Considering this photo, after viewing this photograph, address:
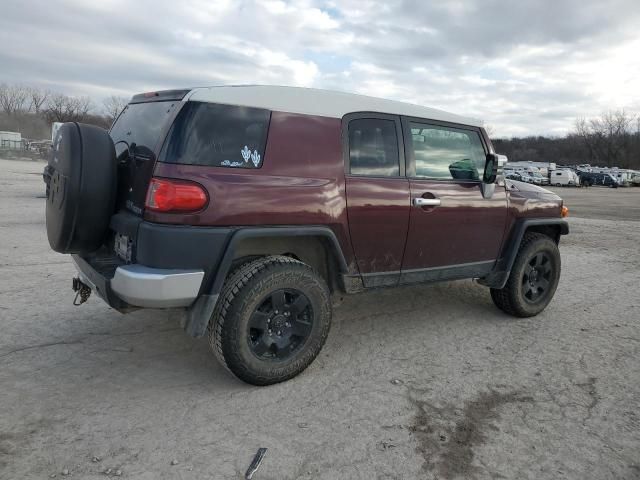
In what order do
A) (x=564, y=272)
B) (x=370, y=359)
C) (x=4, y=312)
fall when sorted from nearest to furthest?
(x=370, y=359) < (x=4, y=312) < (x=564, y=272)

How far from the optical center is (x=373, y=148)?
3596 millimetres

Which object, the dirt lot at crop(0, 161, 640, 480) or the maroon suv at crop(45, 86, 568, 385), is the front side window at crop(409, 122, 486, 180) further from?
the dirt lot at crop(0, 161, 640, 480)

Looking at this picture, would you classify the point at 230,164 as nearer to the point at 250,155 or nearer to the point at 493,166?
the point at 250,155

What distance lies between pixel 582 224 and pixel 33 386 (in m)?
14.3

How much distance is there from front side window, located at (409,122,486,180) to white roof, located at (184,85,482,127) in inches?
6.4

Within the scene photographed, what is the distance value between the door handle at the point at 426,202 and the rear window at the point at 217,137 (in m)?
1.30

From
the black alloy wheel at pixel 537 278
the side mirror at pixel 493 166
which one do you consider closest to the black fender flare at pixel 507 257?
the black alloy wheel at pixel 537 278

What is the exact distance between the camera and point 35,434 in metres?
2.57

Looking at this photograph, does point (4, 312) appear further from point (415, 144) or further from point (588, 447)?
point (588, 447)

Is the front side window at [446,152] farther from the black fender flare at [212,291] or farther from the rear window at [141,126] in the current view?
the rear window at [141,126]

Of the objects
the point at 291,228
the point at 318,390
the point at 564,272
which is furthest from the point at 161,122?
the point at 564,272

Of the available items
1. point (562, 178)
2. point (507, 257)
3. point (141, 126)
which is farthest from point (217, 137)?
point (562, 178)

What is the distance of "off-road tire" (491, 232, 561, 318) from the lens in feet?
14.9

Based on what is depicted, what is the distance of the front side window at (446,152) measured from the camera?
3.84 metres
